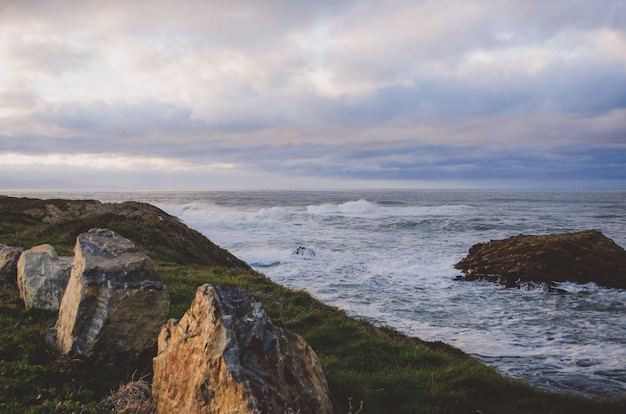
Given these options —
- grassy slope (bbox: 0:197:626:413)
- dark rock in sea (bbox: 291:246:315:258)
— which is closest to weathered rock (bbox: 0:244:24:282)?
grassy slope (bbox: 0:197:626:413)

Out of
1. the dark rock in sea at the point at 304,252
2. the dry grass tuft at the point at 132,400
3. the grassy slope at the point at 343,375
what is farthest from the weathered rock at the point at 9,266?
the dark rock in sea at the point at 304,252

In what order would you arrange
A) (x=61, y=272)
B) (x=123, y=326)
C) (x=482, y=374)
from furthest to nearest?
(x=61, y=272) < (x=482, y=374) < (x=123, y=326)

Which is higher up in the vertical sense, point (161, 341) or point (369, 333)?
point (161, 341)

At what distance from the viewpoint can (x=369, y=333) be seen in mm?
7754

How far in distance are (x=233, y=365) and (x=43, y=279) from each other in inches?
212

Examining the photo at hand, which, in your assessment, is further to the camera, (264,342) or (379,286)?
(379,286)

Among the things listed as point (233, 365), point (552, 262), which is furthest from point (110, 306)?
point (552, 262)

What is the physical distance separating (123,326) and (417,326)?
8913 mm

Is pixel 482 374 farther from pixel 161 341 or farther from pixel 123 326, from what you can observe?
pixel 123 326

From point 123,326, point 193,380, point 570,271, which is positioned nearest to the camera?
point 193,380

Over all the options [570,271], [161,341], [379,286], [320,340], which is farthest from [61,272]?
[570,271]

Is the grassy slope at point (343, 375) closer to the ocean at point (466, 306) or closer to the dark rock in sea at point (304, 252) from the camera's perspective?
the ocean at point (466, 306)

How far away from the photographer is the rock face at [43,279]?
676 centimetres

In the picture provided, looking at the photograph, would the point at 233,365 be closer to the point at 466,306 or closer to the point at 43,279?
the point at 43,279
